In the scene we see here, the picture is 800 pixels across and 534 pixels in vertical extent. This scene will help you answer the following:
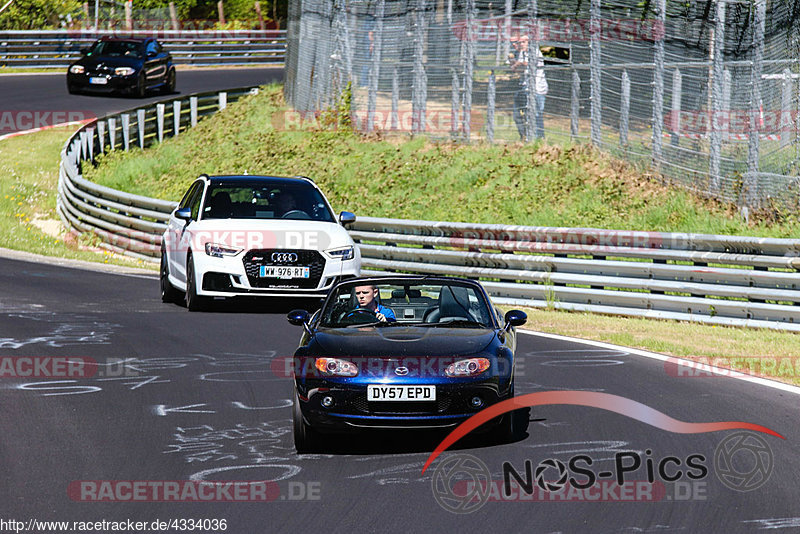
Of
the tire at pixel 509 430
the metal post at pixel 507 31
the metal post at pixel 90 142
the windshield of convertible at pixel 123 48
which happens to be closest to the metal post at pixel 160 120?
the windshield of convertible at pixel 123 48

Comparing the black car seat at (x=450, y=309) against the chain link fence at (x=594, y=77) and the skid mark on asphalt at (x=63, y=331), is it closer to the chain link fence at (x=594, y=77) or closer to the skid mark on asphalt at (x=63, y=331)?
the skid mark on asphalt at (x=63, y=331)

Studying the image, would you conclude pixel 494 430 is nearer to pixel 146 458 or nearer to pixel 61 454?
pixel 146 458

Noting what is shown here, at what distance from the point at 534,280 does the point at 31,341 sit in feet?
22.7

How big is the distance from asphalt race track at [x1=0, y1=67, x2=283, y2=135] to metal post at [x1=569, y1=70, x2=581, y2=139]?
17232mm

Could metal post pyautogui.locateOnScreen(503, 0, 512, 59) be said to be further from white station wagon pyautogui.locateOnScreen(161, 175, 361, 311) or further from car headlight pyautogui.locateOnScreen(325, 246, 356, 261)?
car headlight pyautogui.locateOnScreen(325, 246, 356, 261)

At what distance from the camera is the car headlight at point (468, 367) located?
830cm

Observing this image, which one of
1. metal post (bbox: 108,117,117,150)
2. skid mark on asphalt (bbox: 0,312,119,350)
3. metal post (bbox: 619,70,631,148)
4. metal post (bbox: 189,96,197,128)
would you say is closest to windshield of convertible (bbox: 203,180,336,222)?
skid mark on asphalt (bbox: 0,312,119,350)

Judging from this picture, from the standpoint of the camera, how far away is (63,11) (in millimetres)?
70375

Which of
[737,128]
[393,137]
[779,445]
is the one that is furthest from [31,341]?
[393,137]

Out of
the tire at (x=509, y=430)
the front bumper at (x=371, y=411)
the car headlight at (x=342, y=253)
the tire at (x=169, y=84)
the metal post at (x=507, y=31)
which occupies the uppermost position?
the metal post at (x=507, y=31)

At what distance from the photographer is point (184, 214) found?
52.8ft

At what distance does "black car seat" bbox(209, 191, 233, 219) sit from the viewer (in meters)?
16.0

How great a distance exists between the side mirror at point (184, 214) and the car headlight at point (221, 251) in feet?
3.19

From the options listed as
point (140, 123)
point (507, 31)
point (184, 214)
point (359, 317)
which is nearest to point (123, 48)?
point (140, 123)
